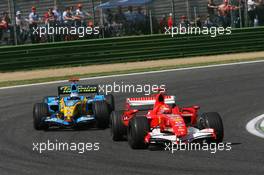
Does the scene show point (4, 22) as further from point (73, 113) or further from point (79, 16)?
point (73, 113)

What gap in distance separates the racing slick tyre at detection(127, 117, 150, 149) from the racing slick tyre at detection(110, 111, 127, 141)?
761 mm

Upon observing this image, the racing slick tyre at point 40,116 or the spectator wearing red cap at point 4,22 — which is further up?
the spectator wearing red cap at point 4,22

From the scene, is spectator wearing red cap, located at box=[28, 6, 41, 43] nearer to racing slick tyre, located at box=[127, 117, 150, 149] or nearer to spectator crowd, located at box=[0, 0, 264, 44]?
spectator crowd, located at box=[0, 0, 264, 44]

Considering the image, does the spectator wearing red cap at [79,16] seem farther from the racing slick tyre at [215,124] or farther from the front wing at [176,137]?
the front wing at [176,137]

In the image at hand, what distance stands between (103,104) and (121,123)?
1800 mm

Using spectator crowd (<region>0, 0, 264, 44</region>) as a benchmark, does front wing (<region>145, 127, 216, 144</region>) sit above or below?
below

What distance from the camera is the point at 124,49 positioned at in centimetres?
3005

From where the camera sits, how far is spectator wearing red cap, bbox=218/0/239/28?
31319mm

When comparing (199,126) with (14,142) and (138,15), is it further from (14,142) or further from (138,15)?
(138,15)

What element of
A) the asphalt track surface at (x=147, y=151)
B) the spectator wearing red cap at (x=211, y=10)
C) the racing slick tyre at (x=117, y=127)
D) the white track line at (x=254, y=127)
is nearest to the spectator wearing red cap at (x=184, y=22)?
the spectator wearing red cap at (x=211, y=10)

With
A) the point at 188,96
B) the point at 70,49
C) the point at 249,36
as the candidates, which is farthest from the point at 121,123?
the point at 249,36

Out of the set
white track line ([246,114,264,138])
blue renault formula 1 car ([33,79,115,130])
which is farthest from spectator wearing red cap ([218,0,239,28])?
blue renault formula 1 car ([33,79,115,130])

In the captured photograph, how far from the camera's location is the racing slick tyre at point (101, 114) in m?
15.3

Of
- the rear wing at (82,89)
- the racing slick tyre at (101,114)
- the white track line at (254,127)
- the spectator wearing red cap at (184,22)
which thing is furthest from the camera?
the spectator wearing red cap at (184,22)
